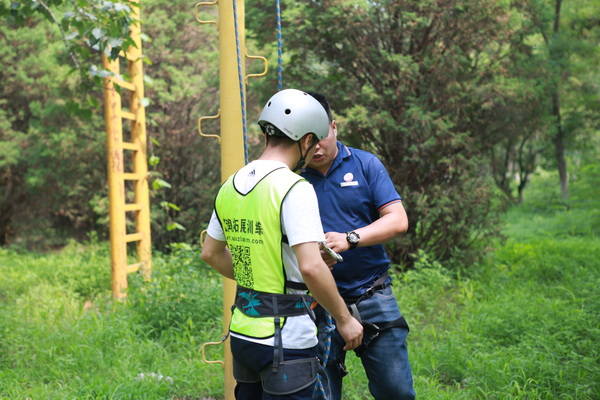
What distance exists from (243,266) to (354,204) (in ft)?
3.66

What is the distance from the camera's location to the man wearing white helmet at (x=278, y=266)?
2.60 meters

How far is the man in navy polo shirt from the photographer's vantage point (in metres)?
3.65

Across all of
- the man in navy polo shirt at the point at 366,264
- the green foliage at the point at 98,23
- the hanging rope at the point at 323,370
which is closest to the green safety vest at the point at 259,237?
the hanging rope at the point at 323,370

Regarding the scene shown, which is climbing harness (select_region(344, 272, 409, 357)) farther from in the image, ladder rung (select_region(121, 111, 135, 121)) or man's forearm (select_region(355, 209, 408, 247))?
ladder rung (select_region(121, 111, 135, 121))

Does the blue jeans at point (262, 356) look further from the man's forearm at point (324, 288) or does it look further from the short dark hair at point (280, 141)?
the short dark hair at point (280, 141)

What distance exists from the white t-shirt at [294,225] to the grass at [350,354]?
284 cm

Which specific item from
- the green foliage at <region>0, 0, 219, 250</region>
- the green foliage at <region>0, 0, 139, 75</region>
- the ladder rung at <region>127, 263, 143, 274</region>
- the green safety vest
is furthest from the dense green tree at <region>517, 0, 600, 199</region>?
the green safety vest

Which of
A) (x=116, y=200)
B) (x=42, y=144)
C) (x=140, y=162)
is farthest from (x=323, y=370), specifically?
(x=42, y=144)

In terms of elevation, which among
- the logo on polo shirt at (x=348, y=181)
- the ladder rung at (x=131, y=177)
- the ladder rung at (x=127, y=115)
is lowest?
the ladder rung at (x=131, y=177)

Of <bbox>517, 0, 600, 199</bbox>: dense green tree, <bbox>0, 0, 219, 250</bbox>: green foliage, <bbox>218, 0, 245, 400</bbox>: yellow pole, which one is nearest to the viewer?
<bbox>218, 0, 245, 400</bbox>: yellow pole

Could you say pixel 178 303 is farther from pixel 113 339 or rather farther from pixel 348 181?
pixel 348 181

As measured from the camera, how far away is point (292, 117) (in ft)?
9.23

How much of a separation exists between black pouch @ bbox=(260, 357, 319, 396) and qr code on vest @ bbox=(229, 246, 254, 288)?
350mm

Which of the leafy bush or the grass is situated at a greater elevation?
the leafy bush
